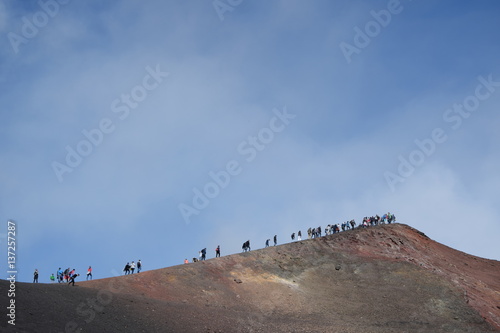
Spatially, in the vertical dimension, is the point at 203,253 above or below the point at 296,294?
above

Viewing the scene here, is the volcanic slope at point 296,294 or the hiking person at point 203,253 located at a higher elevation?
the hiking person at point 203,253

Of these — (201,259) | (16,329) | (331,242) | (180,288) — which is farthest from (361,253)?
(16,329)

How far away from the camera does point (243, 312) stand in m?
39.0

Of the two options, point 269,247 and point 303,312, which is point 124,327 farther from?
point 269,247

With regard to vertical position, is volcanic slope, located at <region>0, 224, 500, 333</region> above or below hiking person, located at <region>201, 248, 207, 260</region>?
A: below

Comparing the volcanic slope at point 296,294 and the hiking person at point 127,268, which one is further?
the hiking person at point 127,268

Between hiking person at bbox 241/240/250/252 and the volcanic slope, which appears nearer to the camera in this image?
the volcanic slope

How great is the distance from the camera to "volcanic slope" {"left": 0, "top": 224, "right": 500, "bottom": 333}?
1214 inches

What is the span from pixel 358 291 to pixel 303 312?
8.24 meters

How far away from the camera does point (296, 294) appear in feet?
146

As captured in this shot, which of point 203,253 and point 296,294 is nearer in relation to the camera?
point 296,294

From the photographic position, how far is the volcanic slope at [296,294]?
30.8 m

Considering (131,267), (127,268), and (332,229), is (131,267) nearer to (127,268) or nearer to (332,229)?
(127,268)

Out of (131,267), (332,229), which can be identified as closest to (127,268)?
(131,267)
